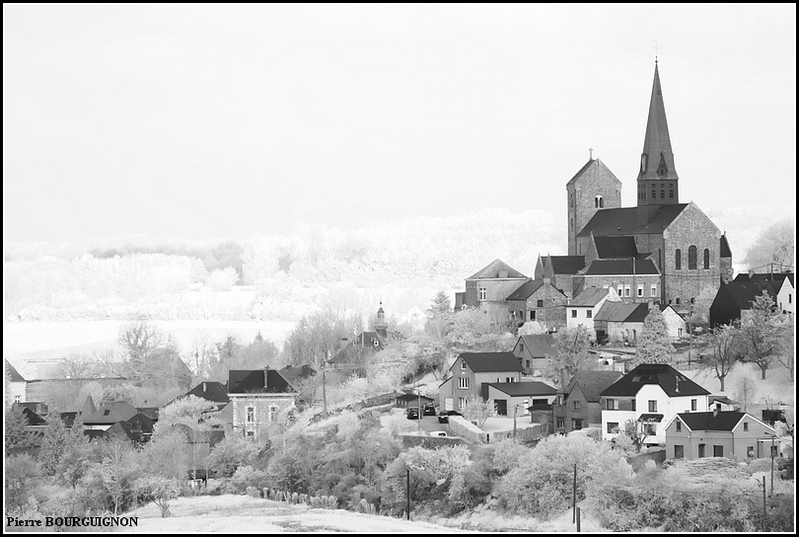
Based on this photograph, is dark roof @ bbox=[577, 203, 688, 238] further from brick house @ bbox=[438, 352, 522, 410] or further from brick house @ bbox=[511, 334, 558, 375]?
brick house @ bbox=[438, 352, 522, 410]

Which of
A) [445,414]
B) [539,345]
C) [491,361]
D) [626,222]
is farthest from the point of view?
[626,222]

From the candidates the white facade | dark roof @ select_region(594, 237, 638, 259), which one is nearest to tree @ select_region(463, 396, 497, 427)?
the white facade

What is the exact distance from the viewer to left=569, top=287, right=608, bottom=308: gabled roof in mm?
64000

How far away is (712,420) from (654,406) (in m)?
2.96

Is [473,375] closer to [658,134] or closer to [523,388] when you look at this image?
[523,388]

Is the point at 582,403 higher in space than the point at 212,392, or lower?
higher

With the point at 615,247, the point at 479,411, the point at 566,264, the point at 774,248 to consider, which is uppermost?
the point at 774,248

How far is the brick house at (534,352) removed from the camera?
57594 millimetres

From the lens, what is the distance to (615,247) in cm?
6900

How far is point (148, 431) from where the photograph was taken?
56.1 metres

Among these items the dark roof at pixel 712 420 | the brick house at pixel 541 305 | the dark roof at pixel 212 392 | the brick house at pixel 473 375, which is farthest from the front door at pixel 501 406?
the brick house at pixel 541 305

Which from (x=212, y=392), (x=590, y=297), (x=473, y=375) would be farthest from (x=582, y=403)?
(x=212, y=392)

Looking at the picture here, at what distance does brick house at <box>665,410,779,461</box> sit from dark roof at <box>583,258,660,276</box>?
2268cm

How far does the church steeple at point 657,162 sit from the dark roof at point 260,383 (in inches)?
824
